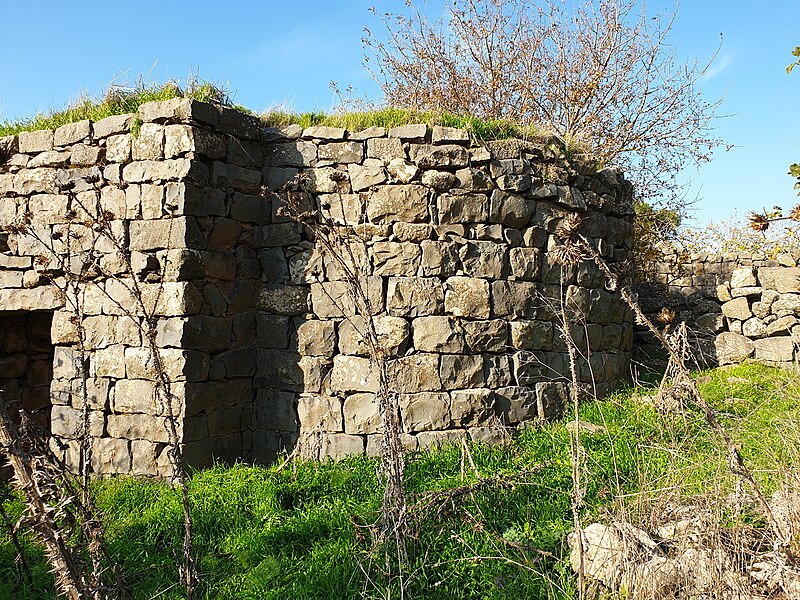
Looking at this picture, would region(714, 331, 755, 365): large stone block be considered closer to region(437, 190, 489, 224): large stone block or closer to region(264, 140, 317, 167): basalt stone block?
region(437, 190, 489, 224): large stone block

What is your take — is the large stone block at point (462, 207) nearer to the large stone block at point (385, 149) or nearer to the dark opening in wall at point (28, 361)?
the large stone block at point (385, 149)

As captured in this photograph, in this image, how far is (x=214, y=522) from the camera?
4.30m

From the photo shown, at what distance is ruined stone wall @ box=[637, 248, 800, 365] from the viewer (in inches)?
298

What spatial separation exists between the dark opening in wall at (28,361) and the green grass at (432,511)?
5.65 ft

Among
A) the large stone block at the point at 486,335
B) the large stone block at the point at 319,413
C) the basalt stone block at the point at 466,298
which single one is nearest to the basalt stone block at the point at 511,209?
the basalt stone block at the point at 466,298

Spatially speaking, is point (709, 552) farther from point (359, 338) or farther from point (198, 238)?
point (198, 238)

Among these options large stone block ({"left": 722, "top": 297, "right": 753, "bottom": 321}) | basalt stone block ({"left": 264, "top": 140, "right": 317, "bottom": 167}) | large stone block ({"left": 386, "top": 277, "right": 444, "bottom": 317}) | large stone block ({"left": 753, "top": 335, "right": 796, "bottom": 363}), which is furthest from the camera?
large stone block ({"left": 722, "top": 297, "right": 753, "bottom": 321})

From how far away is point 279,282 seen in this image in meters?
5.79

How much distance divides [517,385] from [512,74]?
747cm

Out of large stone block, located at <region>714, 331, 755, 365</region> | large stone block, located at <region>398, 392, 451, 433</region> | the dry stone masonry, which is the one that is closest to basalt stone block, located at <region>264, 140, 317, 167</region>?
the dry stone masonry

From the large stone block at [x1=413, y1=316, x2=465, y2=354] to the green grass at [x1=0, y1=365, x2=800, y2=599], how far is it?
81 cm

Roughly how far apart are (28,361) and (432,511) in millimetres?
4621

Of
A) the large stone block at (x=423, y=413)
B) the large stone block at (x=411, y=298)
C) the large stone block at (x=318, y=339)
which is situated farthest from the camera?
the large stone block at (x=318, y=339)

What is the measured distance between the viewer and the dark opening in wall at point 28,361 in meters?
6.33
